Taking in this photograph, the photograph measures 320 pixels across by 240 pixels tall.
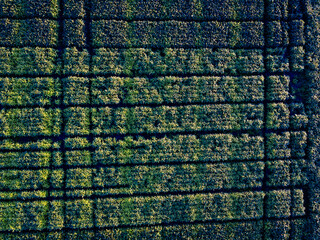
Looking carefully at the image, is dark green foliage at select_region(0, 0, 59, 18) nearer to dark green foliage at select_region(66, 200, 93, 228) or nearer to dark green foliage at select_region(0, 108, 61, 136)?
dark green foliage at select_region(0, 108, 61, 136)

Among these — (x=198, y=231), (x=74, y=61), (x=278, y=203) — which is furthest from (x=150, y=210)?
(x=74, y=61)

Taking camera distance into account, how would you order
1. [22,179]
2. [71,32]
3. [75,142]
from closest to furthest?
[22,179] → [75,142] → [71,32]

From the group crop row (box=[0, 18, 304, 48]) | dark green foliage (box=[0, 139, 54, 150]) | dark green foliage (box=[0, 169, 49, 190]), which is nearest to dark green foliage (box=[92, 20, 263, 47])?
crop row (box=[0, 18, 304, 48])

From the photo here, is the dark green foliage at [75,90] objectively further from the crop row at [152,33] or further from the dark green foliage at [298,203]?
the dark green foliage at [298,203]

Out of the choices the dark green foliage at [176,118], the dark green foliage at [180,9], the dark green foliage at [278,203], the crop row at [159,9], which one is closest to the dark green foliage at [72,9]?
the crop row at [159,9]

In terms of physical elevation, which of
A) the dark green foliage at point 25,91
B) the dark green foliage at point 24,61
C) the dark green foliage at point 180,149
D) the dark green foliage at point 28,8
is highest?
the dark green foliage at point 28,8

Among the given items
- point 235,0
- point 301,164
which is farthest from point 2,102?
point 301,164

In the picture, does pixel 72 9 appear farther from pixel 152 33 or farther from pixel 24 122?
pixel 24 122
